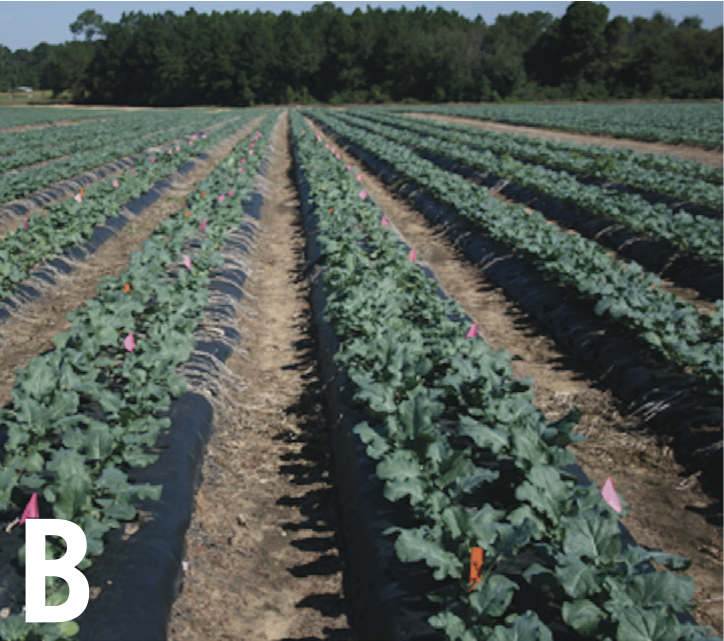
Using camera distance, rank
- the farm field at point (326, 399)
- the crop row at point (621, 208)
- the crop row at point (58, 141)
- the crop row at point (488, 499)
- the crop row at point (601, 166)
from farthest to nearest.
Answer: the crop row at point (58, 141)
the crop row at point (601, 166)
the crop row at point (621, 208)
the farm field at point (326, 399)
the crop row at point (488, 499)

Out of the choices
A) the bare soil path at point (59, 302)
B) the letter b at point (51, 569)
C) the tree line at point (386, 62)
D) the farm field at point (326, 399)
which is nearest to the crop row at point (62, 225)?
the farm field at point (326, 399)

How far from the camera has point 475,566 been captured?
287 centimetres

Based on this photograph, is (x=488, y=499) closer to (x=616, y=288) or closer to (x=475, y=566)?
(x=475, y=566)

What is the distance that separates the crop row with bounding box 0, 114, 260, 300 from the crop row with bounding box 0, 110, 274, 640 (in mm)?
1852

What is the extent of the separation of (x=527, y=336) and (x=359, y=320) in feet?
8.07

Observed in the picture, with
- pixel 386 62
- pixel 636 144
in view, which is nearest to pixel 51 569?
pixel 636 144

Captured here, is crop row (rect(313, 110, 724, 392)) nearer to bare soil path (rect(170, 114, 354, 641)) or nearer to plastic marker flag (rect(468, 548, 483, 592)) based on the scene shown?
bare soil path (rect(170, 114, 354, 641))

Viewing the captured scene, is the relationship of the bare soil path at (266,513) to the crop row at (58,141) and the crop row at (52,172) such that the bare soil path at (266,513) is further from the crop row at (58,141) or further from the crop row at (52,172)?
the crop row at (58,141)

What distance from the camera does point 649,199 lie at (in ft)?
44.6

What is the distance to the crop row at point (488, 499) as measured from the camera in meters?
2.75

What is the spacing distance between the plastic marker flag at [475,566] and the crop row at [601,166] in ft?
35.5

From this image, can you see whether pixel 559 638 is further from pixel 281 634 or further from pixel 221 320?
pixel 221 320

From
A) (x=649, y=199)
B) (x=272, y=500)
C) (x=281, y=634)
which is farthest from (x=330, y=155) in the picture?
(x=281, y=634)

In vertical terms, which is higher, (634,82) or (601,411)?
(634,82)
